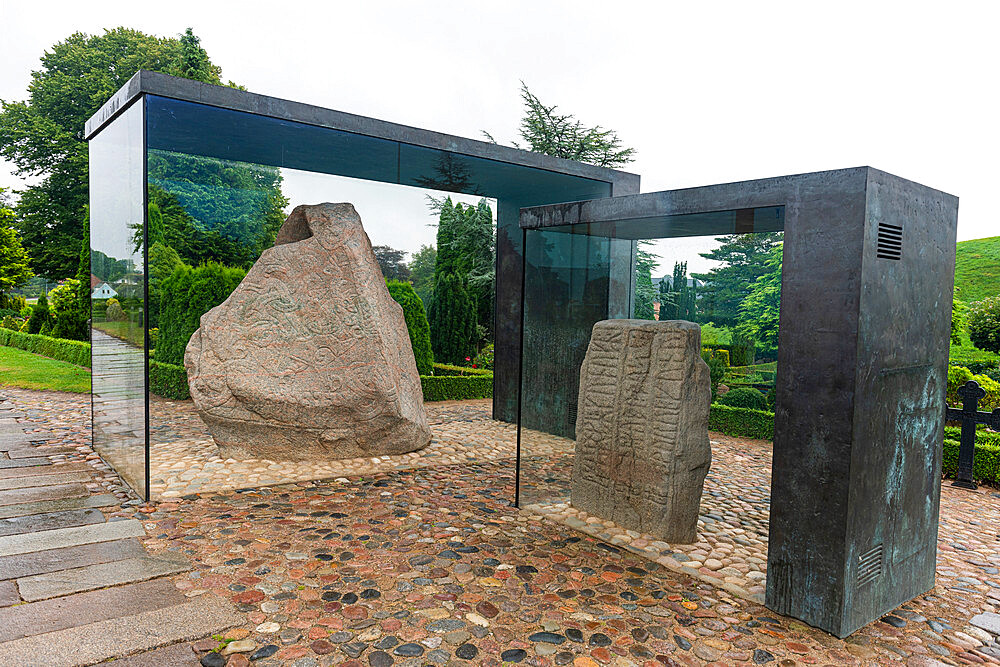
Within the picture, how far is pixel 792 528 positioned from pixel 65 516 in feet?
18.5

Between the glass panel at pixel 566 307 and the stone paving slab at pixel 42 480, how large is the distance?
4532 mm

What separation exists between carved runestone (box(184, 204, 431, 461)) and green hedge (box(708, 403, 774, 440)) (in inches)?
144

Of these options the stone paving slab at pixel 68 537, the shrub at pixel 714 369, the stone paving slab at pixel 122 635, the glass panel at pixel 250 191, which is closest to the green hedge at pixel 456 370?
the glass panel at pixel 250 191

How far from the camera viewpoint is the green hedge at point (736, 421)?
15.4 ft

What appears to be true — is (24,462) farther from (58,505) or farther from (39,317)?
(39,317)

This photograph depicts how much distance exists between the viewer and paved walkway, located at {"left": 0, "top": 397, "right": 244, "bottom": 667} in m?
3.31

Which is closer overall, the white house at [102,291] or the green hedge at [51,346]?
the white house at [102,291]

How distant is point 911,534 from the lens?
13.5 ft

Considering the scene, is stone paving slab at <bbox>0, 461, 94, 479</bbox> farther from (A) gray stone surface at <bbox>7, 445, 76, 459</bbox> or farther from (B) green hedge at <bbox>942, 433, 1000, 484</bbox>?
(B) green hedge at <bbox>942, 433, 1000, 484</bbox>

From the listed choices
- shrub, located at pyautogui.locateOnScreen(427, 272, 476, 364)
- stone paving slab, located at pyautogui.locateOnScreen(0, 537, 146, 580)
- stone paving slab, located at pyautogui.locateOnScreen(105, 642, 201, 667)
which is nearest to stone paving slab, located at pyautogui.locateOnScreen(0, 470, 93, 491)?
stone paving slab, located at pyautogui.locateOnScreen(0, 537, 146, 580)

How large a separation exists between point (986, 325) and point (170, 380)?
1785 centimetres

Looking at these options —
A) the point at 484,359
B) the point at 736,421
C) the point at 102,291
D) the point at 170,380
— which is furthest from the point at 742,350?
the point at 170,380

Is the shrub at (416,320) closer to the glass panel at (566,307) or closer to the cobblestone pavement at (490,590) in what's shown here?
the glass panel at (566,307)

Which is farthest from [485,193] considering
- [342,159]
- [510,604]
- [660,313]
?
[510,604]
